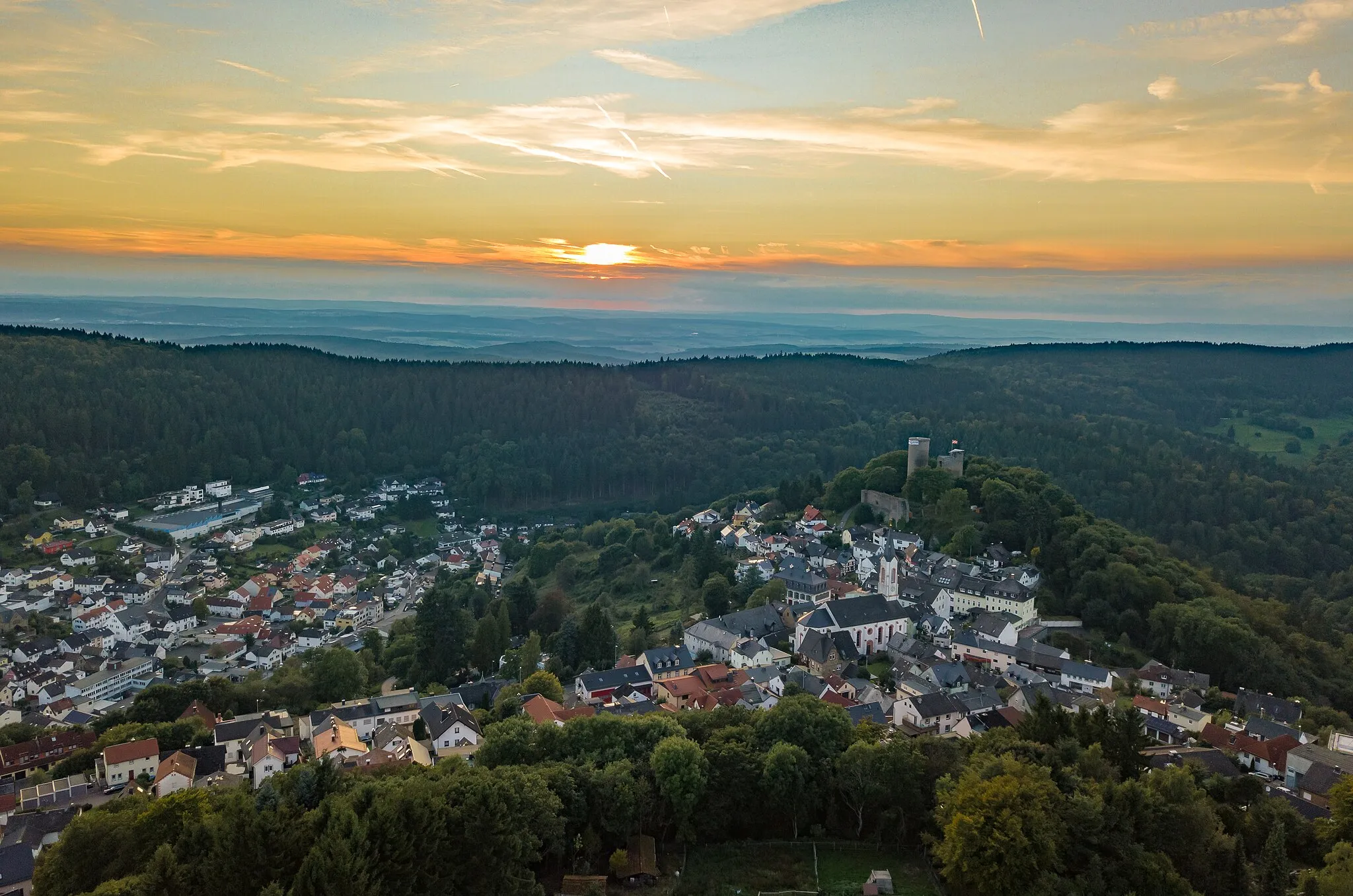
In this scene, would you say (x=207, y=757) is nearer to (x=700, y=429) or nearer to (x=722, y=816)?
(x=722, y=816)

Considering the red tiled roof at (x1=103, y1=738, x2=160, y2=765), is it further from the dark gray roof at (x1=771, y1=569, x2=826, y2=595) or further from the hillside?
the hillside

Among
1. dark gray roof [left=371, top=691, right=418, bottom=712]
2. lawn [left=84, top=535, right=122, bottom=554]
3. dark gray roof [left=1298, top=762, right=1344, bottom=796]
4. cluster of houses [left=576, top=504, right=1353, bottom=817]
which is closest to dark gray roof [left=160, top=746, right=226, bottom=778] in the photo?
dark gray roof [left=371, top=691, right=418, bottom=712]

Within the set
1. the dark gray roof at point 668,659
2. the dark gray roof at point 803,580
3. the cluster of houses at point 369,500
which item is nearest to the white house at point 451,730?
the dark gray roof at point 668,659

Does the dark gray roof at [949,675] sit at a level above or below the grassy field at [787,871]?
below

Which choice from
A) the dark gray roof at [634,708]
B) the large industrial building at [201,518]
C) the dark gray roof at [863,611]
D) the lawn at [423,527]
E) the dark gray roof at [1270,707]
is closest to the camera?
the dark gray roof at [634,708]

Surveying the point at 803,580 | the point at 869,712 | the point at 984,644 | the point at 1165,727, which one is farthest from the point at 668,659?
the point at 1165,727

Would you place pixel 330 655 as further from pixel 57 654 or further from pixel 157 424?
pixel 157 424

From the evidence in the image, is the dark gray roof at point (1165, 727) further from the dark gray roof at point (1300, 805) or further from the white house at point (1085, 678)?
the dark gray roof at point (1300, 805)
